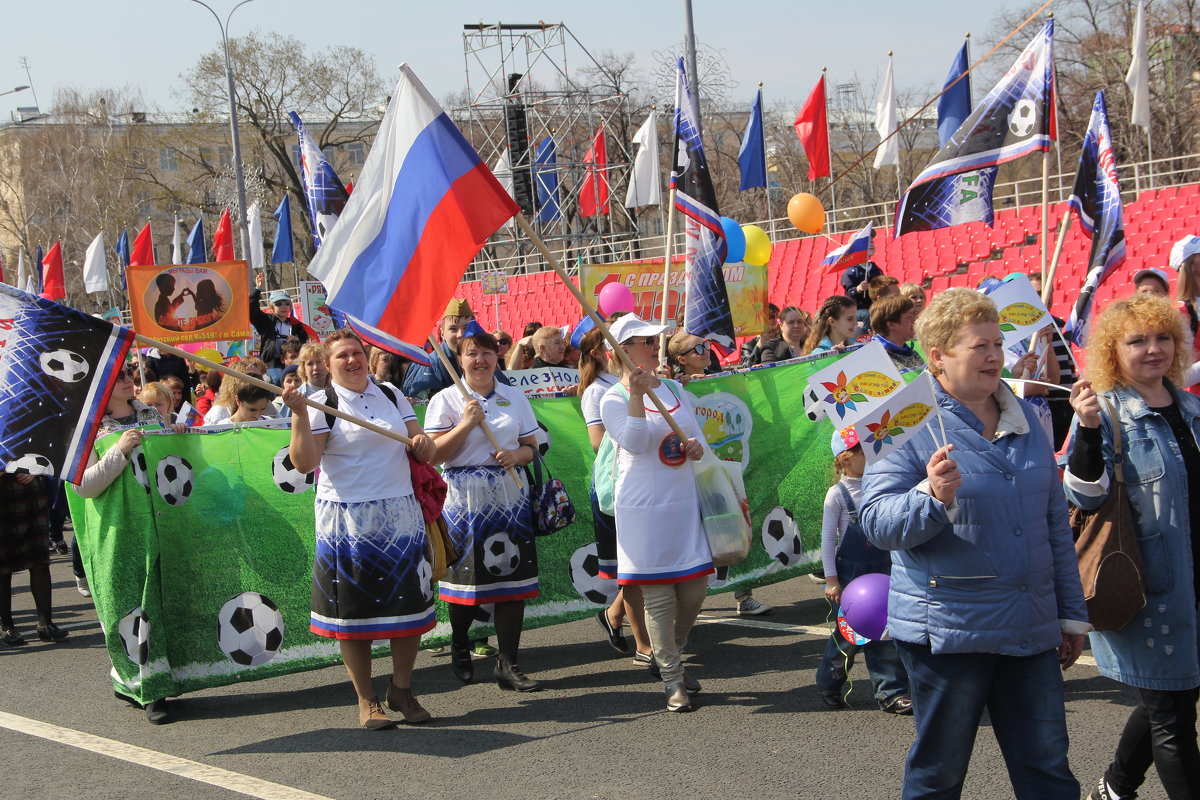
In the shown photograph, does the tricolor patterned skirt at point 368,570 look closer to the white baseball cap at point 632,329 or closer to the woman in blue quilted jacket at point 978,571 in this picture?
the white baseball cap at point 632,329

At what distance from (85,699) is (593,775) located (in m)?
3.17

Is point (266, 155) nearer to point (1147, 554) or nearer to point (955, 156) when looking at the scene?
point (955, 156)

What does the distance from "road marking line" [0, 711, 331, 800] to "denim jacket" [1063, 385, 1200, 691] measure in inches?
119

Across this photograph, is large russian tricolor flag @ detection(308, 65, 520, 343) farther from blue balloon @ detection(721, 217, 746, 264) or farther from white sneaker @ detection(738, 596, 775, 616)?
blue balloon @ detection(721, 217, 746, 264)

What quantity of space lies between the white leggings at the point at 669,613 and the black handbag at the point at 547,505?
87 cm

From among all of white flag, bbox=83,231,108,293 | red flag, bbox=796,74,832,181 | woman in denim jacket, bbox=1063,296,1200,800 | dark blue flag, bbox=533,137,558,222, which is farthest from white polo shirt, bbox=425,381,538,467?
dark blue flag, bbox=533,137,558,222

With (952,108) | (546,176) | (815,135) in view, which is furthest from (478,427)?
(546,176)

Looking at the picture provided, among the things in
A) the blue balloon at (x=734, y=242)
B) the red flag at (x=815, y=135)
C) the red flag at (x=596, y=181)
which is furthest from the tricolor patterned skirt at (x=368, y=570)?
the red flag at (x=596, y=181)

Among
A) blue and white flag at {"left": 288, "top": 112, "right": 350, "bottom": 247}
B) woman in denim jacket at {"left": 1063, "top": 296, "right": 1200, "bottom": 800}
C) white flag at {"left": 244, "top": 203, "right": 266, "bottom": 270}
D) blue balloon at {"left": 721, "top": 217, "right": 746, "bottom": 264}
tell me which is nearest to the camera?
woman in denim jacket at {"left": 1063, "top": 296, "right": 1200, "bottom": 800}

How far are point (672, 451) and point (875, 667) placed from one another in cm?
132

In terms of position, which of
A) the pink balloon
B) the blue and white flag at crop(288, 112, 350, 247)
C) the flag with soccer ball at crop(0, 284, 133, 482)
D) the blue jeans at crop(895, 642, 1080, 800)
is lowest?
the blue jeans at crop(895, 642, 1080, 800)

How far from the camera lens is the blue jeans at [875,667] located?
17.9ft

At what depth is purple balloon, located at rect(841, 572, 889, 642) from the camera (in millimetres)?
5227

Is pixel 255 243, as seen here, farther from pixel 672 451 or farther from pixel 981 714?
pixel 981 714
